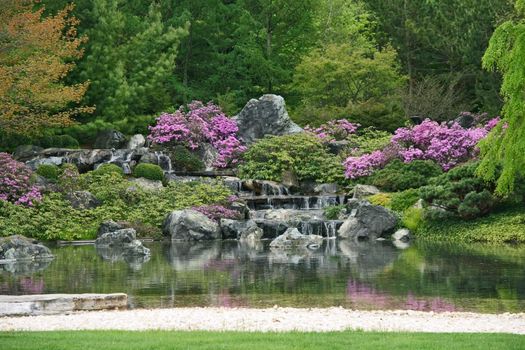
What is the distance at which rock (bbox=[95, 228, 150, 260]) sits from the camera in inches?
1005

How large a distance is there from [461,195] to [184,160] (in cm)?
1375

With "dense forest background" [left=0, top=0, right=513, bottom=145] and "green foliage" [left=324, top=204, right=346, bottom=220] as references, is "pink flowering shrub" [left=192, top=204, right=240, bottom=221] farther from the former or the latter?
"dense forest background" [left=0, top=0, right=513, bottom=145]

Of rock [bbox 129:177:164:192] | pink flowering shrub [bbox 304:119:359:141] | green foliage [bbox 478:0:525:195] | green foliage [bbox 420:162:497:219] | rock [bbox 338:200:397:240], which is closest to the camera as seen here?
green foliage [bbox 478:0:525:195]

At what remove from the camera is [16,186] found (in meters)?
30.7

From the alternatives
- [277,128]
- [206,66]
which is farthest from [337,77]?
[206,66]

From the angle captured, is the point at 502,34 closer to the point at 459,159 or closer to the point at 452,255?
the point at 452,255

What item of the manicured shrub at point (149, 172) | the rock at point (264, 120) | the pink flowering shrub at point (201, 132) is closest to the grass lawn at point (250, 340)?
the manicured shrub at point (149, 172)

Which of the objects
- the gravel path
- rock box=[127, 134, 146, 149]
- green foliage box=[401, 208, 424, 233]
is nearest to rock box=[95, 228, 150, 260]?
green foliage box=[401, 208, 424, 233]

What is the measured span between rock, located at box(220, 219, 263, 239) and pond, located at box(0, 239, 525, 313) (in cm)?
368

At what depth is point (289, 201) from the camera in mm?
33656

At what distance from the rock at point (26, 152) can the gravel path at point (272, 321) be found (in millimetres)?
23980

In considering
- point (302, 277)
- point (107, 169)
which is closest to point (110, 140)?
point (107, 169)

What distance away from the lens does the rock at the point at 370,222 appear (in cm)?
2953

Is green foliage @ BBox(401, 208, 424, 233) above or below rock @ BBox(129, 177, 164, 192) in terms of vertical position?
below
